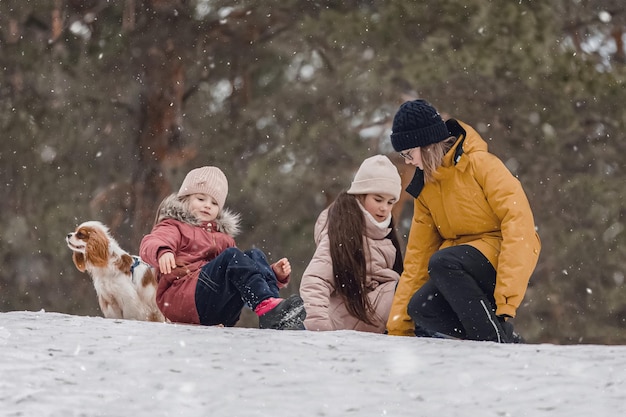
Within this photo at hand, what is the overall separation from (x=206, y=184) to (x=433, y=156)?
4.06 ft

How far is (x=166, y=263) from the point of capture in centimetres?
380

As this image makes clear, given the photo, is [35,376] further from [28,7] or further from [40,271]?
[28,7]

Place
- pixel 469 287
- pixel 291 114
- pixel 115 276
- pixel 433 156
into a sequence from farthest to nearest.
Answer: pixel 291 114 < pixel 115 276 < pixel 433 156 < pixel 469 287

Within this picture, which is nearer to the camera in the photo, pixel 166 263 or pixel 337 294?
pixel 166 263

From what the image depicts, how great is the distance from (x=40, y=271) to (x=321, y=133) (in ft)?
12.1

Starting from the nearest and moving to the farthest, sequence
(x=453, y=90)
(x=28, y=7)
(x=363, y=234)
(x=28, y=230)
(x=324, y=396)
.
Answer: (x=324, y=396) < (x=363, y=234) < (x=453, y=90) < (x=28, y=230) < (x=28, y=7)

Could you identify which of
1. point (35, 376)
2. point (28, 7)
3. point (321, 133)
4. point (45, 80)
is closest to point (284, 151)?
point (321, 133)

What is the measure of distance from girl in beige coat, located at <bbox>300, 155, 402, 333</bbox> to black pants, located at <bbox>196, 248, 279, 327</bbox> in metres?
0.25

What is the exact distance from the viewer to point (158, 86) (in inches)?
392

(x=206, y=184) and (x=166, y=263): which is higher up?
(x=206, y=184)

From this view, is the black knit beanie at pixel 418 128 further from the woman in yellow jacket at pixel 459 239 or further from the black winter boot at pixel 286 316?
the black winter boot at pixel 286 316

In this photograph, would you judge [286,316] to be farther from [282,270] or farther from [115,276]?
[115,276]

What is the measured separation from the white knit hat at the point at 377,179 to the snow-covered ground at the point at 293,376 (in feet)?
3.84

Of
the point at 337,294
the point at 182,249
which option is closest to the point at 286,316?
the point at 337,294
